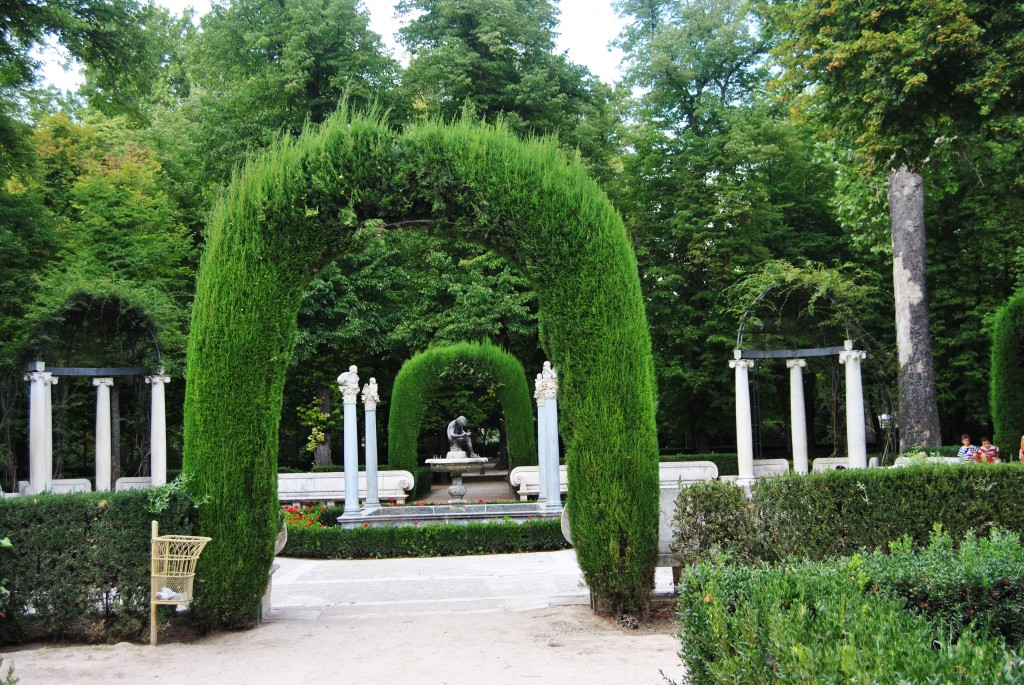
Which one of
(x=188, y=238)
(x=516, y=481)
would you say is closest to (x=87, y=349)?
(x=188, y=238)

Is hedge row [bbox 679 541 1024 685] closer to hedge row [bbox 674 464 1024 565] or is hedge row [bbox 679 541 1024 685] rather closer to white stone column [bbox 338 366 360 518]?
hedge row [bbox 674 464 1024 565]

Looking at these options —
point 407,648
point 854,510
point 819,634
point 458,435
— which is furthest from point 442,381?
point 819,634

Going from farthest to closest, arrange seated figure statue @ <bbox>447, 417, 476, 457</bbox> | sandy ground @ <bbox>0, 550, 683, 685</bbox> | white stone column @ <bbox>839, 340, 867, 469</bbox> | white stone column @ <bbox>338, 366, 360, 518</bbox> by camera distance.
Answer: seated figure statue @ <bbox>447, 417, 476, 457</bbox> < white stone column @ <bbox>839, 340, 867, 469</bbox> < white stone column @ <bbox>338, 366, 360, 518</bbox> < sandy ground @ <bbox>0, 550, 683, 685</bbox>

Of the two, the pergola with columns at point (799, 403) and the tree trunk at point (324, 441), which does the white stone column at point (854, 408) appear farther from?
the tree trunk at point (324, 441)

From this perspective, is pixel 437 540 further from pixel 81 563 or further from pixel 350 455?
pixel 81 563

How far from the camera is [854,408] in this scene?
704 inches

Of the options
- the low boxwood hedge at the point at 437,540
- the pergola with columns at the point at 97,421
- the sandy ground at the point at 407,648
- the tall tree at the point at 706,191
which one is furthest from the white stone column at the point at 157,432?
the tall tree at the point at 706,191

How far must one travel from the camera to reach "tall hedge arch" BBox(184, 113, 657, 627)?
26.2 feet

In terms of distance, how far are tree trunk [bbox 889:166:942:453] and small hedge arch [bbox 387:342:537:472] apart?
928 cm

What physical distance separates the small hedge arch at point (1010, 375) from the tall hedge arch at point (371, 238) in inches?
452

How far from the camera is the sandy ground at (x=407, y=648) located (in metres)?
6.23

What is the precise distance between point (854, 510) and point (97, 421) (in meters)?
17.2

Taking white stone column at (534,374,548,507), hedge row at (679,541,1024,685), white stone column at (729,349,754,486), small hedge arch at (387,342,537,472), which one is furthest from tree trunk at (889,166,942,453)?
hedge row at (679,541,1024,685)

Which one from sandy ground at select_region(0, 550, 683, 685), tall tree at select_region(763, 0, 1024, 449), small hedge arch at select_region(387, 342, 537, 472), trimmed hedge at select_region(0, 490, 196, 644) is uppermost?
tall tree at select_region(763, 0, 1024, 449)
